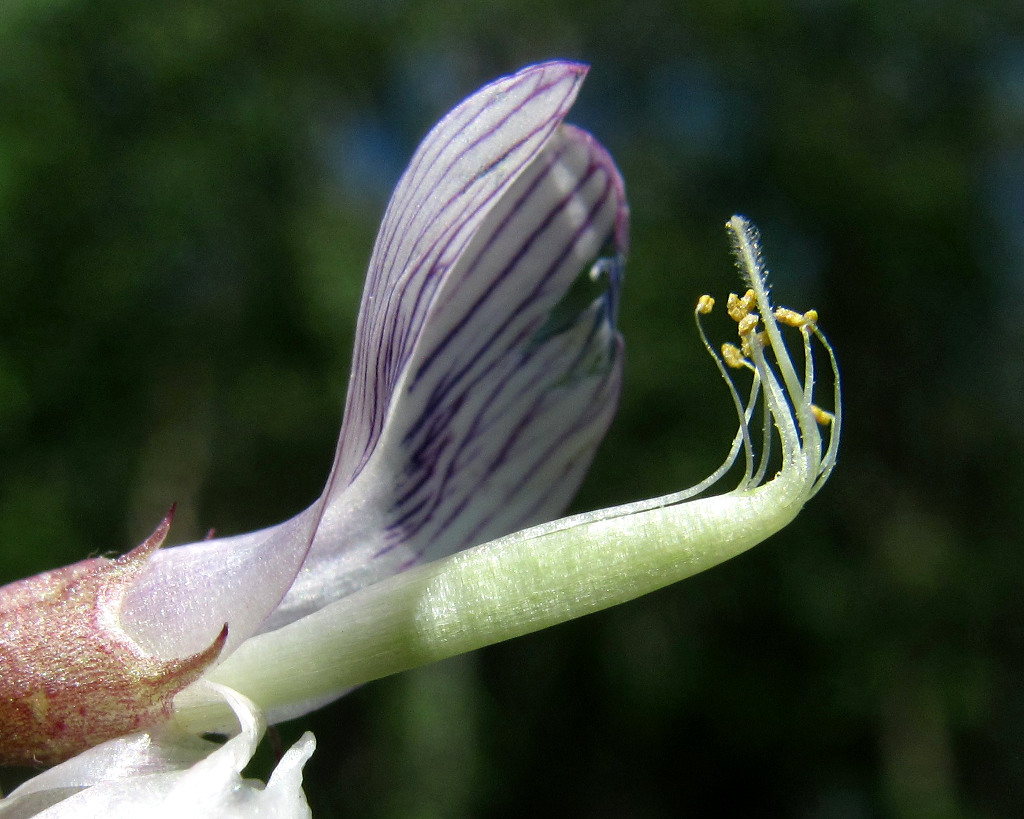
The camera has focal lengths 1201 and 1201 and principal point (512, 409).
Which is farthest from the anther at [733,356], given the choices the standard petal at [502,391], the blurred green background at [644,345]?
the blurred green background at [644,345]

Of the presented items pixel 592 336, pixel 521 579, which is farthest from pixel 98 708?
pixel 592 336

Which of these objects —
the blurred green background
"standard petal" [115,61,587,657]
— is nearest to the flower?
"standard petal" [115,61,587,657]

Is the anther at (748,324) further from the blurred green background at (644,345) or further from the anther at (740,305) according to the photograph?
the blurred green background at (644,345)

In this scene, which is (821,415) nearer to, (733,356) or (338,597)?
(733,356)

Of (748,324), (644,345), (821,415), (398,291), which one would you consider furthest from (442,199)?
(644,345)

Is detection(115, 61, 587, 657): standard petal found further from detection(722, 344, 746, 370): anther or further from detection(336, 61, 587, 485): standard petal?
detection(722, 344, 746, 370): anther

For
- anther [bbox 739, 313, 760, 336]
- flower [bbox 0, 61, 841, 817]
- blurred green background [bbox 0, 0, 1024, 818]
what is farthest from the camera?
blurred green background [bbox 0, 0, 1024, 818]
